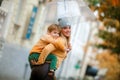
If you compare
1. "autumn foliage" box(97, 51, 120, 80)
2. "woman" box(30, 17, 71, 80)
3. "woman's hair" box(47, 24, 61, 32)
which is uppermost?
"woman's hair" box(47, 24, 61, 32)

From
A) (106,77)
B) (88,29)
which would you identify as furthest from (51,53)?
(106,77)

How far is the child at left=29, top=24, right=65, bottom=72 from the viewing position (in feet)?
35.9

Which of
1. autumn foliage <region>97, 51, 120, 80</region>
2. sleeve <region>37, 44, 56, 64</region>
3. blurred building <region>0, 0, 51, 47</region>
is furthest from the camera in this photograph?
Answer: autumn foliage <region>97, 51, 120, 80</region>

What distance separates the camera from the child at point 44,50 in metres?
10.9

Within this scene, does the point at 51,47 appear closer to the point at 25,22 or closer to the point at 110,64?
the point at 25,22

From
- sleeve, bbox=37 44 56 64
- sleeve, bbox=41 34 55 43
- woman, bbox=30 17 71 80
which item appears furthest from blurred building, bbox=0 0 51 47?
sleeve, bbox=37 44 56 64

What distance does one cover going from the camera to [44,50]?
10.9 meters

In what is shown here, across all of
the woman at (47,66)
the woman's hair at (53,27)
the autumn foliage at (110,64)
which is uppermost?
the woman's hair at (53,27)

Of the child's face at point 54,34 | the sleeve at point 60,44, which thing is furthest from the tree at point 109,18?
the sleeve at point 60,44

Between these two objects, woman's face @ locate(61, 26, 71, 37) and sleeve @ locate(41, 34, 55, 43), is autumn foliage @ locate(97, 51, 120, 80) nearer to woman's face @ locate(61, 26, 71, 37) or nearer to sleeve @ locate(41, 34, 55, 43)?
woman's face @ locate(61, 26, 71, 37)

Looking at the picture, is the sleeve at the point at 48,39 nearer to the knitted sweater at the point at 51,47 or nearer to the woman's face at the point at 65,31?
the knitted sweater at the point at 51,47

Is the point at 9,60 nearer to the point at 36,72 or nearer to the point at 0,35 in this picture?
the point at 0,35

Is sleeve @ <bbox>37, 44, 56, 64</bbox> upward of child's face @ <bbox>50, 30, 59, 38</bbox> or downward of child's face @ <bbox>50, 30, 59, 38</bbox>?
downward

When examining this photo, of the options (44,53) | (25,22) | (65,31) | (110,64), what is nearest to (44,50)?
(44,53)
